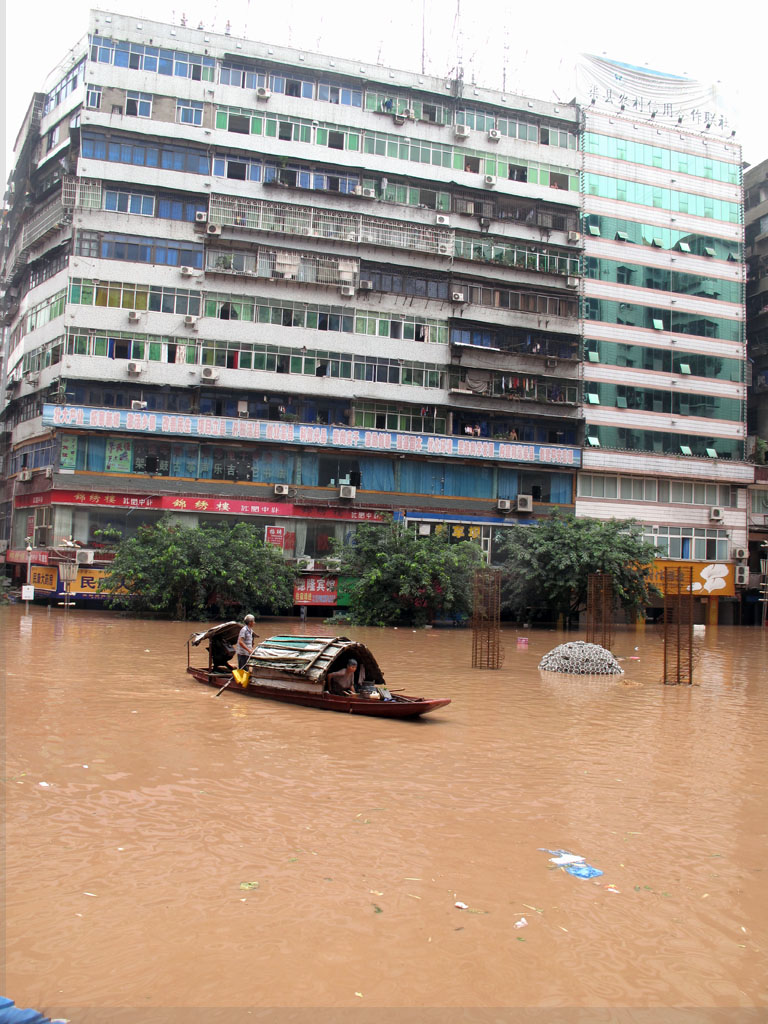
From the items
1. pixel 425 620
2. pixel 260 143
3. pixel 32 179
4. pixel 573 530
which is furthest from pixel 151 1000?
pixel 32 179

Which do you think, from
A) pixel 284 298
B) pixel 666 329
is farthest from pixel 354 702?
pixel 666 329

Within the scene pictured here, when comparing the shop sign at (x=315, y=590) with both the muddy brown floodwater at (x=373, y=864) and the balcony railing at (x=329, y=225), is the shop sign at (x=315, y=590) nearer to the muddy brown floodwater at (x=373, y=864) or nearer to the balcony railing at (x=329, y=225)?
the balcony railing at (x=329, y=225)

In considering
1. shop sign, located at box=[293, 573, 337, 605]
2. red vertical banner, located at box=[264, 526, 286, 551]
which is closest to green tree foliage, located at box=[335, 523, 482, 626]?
shop sign, located at box=[293, 573, 337, 605]

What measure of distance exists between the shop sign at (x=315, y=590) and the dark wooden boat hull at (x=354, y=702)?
2058cm

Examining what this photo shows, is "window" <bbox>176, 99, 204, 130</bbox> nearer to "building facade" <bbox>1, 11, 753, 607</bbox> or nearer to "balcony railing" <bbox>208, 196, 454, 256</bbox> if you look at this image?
"building facade" <bbox>1, 11, 753, 607</bbox>

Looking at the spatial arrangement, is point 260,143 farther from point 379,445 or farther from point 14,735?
point 14,735

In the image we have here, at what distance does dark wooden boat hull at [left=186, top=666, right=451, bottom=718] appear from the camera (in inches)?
559

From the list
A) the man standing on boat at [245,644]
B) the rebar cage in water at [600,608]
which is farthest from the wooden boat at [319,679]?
the rebar cage in water at [600,608]

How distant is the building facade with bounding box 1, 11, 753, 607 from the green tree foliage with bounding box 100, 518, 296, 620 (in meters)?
2.99

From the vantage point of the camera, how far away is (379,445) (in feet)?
126

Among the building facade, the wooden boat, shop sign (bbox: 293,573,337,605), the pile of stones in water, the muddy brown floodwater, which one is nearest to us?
the muddy brown floodwater

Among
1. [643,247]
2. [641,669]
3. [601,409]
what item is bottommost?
[641,669]

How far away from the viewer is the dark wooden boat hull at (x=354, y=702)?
14188 millimetres

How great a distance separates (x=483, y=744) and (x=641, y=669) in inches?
485
